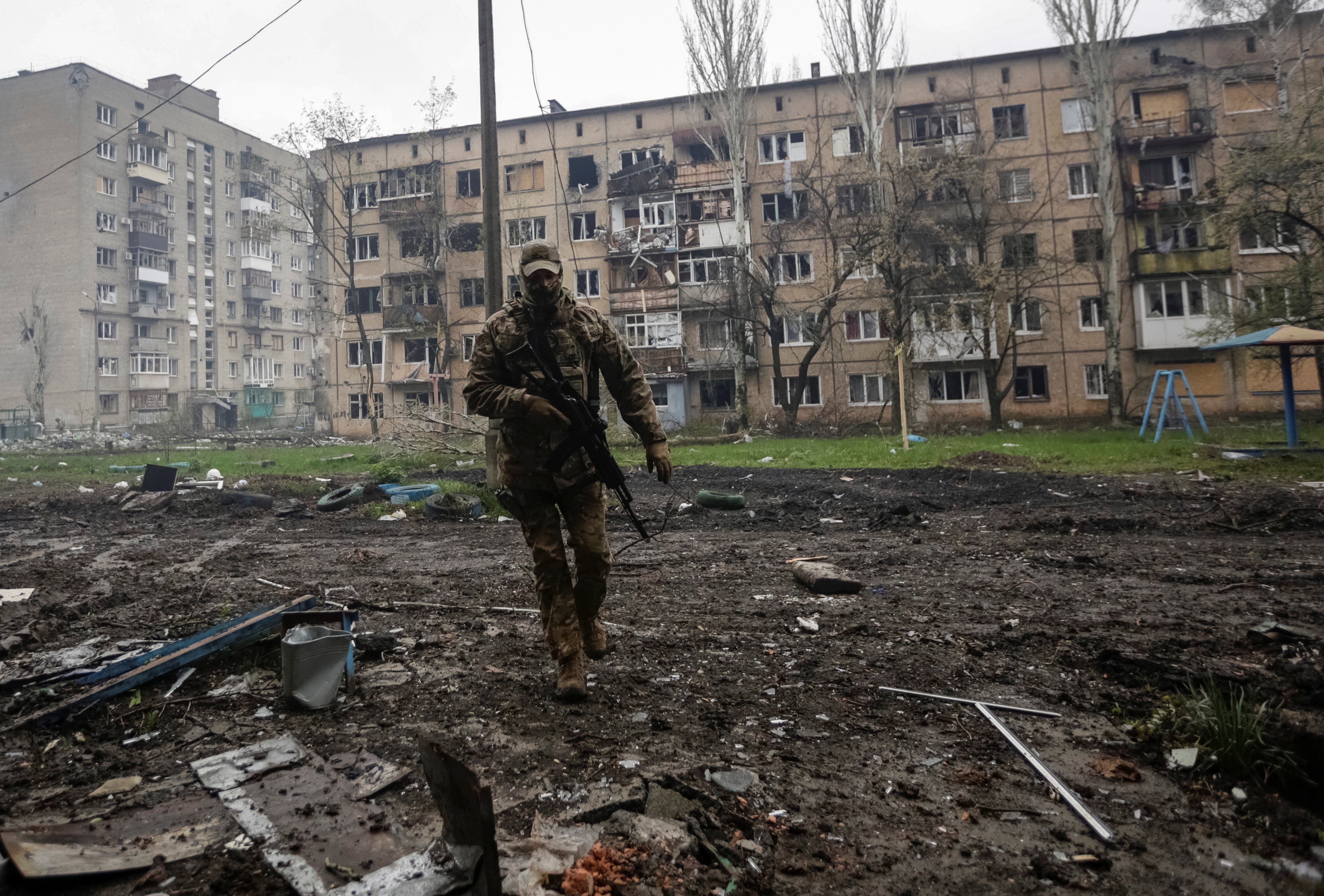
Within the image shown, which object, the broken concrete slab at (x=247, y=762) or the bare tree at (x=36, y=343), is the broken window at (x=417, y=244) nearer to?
the bare tree at (x=36, y=343)

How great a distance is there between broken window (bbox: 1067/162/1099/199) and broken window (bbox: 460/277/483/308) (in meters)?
27.1

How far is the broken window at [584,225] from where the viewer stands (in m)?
34.1

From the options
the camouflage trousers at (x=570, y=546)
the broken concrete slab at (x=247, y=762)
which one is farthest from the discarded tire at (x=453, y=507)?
the broken concrete slab at (x=247, y=762)

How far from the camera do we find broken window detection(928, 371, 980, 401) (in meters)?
29.7

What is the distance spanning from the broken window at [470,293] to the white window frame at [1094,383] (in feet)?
91.1

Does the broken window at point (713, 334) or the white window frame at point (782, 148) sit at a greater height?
the white window frame at point (782, 148)

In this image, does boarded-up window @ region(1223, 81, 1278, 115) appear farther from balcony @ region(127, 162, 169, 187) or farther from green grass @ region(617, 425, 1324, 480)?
balcony @ region(127, 162, 169, 187)

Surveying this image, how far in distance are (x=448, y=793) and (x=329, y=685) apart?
1.62 metres

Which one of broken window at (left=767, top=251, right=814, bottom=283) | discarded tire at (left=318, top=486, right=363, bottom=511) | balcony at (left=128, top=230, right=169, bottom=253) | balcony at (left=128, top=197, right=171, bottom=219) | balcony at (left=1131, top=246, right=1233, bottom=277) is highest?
balcony at (left=128, top=197, right=171, bottom=219)

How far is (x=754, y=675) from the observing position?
11.7 feet

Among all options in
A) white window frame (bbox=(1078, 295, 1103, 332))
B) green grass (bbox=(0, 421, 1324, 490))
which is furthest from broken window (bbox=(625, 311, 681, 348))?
white window frame (bbox=(1078, 295, 1103, 332))

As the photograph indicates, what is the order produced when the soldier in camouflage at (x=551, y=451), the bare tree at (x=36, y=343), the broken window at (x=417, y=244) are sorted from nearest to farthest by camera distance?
the soldier in camouflage at (x=551, y=451) < the broken window at (x=417, y=244) < the bare tree at (x=36, y=343)

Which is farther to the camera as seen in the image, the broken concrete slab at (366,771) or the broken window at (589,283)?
the broken window at (589,283)

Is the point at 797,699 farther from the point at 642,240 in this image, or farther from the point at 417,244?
the point at 417,244
